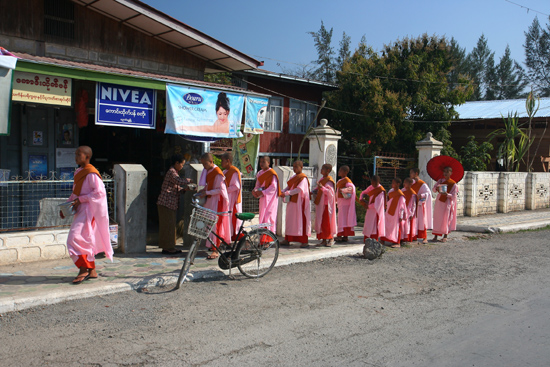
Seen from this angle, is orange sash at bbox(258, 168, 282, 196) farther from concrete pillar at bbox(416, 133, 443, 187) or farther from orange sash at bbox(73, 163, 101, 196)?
concrete pillar at bbox(416, 133, 443, 187)

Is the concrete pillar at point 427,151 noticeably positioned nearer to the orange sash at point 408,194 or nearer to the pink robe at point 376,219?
the orange sash at point 408,194

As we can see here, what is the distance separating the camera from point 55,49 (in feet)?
31.4

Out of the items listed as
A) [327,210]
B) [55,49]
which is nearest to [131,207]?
[327,210]

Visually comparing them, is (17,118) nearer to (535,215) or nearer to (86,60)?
(86,60)

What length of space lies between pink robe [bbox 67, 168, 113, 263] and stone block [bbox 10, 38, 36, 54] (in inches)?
179

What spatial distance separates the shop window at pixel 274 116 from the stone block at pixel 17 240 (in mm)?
14026

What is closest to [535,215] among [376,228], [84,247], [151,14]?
[376,228]

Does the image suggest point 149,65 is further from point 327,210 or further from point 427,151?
point 427,151

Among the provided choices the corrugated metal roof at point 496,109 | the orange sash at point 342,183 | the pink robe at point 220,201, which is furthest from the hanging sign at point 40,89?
the corrugated metal roof at point 496,109

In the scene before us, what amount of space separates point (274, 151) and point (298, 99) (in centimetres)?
263

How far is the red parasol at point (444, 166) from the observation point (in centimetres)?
1110

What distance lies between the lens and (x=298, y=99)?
21234mm

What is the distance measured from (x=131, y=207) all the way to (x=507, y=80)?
167 feet

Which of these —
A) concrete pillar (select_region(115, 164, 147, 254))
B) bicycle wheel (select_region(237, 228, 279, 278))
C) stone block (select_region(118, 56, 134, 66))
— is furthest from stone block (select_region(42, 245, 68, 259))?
stone block (select_region(118, 56, 134, 66))
